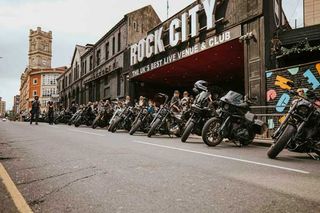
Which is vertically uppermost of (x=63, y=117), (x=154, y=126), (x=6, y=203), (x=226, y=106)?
(x=226, y=106)

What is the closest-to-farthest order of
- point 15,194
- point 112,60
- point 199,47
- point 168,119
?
point 15,194 → point 168,119 → point 199,47 → point 112,60

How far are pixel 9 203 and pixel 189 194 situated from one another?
5.66 ft

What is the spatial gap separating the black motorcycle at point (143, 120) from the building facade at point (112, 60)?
14.2 meters

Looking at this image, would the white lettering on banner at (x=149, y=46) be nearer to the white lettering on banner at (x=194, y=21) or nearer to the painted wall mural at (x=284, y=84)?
the white lettering on banner at (x=194, y=21)

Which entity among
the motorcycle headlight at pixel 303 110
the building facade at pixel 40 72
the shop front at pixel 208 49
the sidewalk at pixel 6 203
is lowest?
the sidewalk at pixel 6 203

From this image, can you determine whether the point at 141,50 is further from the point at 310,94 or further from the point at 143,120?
the point at 310,94

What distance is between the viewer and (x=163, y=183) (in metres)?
3.85

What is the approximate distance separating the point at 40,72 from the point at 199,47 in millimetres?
80687

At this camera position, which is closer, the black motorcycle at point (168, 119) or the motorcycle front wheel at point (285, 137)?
the motorcycle front wheel at point (285, 137)

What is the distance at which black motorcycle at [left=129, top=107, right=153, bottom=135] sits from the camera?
1211 centimetres

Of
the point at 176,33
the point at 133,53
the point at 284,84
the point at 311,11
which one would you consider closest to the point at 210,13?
the point at 176,33

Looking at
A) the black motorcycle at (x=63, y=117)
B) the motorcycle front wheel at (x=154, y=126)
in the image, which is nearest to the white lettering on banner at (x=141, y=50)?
the black motorcycle at (x=63, y=117)

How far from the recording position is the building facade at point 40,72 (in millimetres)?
89562

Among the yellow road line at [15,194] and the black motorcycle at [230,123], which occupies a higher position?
the black motorcycle at [230,123]
